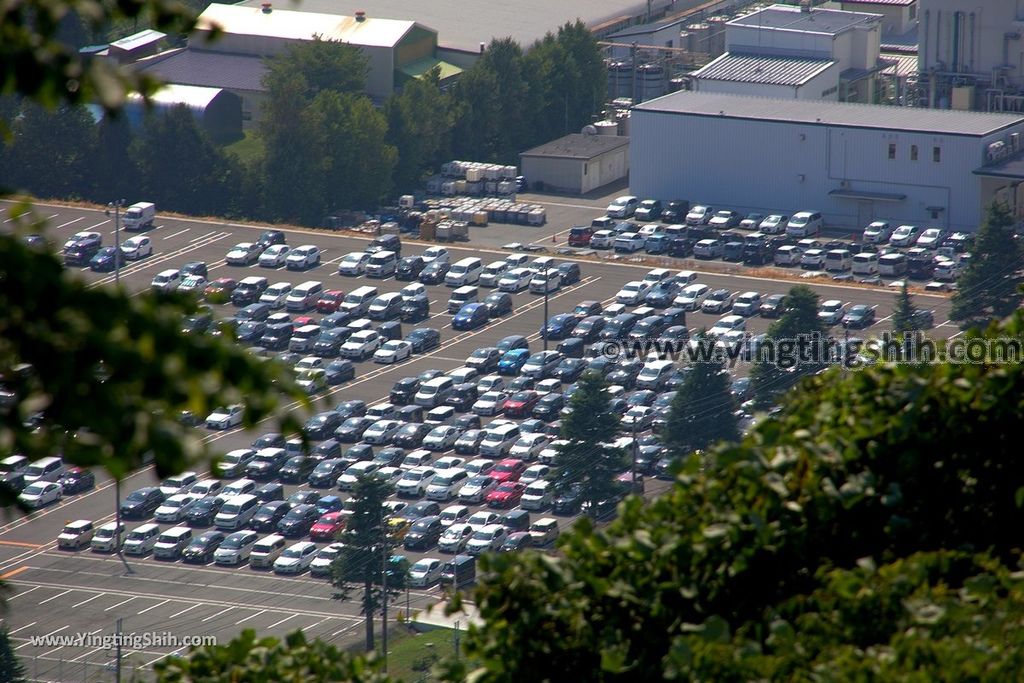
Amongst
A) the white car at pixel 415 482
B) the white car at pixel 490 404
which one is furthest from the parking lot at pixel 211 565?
the white car at pixel 490 404

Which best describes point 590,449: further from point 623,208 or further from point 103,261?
point 103,261

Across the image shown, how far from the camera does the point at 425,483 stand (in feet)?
145

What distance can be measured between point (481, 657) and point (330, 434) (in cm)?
4157

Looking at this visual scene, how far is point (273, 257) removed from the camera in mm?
62000

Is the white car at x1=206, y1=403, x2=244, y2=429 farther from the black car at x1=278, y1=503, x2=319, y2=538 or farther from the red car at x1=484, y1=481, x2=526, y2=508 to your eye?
the red car at x1=484, y1=481, x2=526, y2=508

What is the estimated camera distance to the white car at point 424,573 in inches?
1524

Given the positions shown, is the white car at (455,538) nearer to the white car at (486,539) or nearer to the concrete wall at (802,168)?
the white car at (486,539)

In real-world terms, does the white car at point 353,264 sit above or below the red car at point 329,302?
above

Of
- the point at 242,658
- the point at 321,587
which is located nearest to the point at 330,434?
the point at 321,587

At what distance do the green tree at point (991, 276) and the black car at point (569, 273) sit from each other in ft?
41.1

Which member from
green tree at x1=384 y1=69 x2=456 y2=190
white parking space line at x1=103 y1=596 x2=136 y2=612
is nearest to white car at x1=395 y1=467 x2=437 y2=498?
white parking space line at x1=103 y1=596 x2=136 y2=612

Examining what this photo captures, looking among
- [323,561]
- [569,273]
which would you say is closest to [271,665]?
[323,561]

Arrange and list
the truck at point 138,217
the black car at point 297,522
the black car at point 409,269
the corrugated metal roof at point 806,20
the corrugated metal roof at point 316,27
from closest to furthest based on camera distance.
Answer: the black car at point 297,522 < the black car at point 409,269 < the truck at point 138,217 < the corrugated metal roof at point 806,20 < the corrugated metal roof at point 316,27

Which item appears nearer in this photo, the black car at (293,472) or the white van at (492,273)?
the black car at (293,472)
